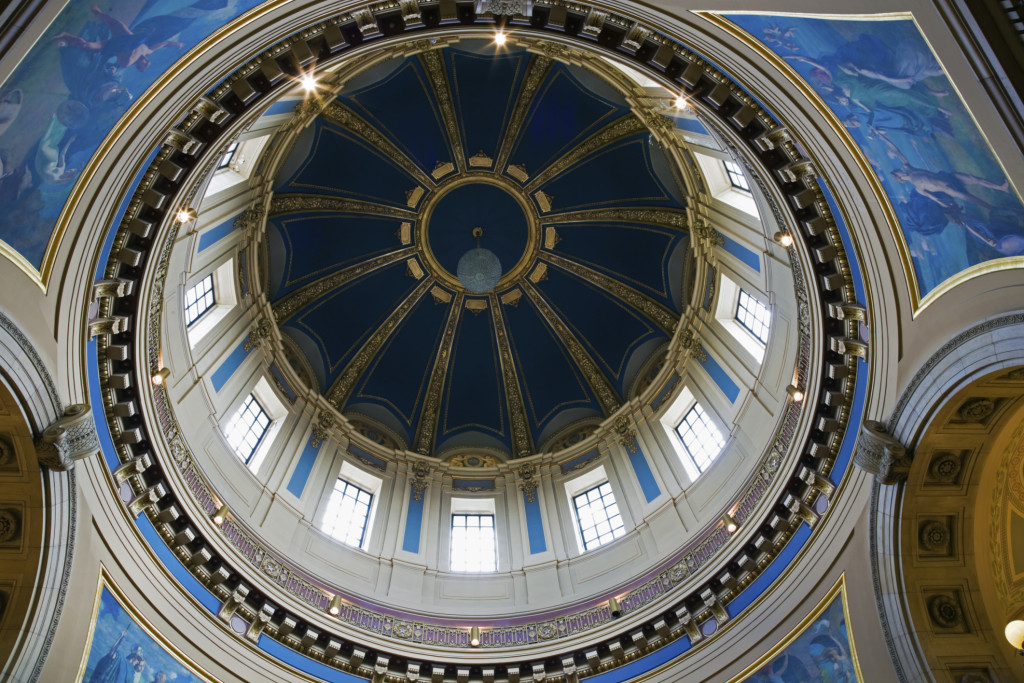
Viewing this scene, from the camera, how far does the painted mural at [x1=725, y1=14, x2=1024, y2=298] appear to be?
842 centimetres

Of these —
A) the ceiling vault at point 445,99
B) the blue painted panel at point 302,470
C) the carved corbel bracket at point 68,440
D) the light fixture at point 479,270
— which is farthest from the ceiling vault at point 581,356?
the carved corbel bracket at point 68,440

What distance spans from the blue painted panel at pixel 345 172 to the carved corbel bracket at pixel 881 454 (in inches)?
779

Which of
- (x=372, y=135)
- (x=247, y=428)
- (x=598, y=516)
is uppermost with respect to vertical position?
(x=372, y=135)

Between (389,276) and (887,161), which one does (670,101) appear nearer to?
(887,161)

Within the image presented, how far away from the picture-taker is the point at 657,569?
57.9 ft

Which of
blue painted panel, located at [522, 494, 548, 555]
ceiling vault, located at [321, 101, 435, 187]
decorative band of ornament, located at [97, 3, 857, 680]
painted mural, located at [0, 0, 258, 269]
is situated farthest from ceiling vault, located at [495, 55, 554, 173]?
painted mural, located at [0, 0, 258, 269]

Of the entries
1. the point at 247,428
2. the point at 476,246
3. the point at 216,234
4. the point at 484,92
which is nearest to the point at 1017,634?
the point at 247,428

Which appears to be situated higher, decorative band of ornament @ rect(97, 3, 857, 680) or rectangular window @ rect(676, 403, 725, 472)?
rectangular window @ rect(676, 403, 725, 472)

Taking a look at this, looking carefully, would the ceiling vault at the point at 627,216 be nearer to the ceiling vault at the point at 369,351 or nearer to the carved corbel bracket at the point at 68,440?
the ceiling vault at the point at 369,351

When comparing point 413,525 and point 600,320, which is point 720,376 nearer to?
point 600,320

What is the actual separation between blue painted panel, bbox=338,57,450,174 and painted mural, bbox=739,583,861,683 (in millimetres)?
21117

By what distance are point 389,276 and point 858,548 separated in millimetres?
21248

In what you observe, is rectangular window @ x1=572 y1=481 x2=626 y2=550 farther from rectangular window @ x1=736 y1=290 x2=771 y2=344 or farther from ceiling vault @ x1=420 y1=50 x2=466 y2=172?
ceiling vault @ x1=420 y1=50 x2=466 y2=172

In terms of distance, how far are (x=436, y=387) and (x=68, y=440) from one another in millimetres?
17553
